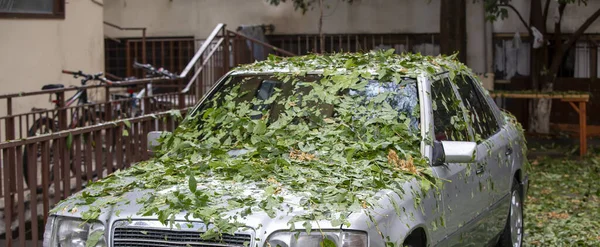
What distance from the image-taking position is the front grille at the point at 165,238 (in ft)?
15.1

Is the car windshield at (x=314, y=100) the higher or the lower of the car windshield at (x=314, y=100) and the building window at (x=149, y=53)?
the lower

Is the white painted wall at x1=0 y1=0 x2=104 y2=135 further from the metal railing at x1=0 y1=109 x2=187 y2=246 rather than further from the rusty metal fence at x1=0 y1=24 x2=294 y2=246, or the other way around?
the metal railing at x1=0 y1=109 x2=187 y2=246

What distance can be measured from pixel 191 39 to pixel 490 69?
5.98 metres

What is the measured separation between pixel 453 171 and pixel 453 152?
0.40 m

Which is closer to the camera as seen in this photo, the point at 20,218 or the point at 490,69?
the point at 20,218

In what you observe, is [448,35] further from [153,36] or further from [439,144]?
[439,144]

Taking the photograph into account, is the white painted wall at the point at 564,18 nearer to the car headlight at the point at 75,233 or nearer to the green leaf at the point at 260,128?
the green leaf at the point at 260,128

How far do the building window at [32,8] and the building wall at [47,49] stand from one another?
8 centimetres

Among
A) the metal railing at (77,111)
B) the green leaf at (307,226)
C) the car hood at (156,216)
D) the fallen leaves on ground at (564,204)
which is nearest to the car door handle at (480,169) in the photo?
the car hood at (156,216)

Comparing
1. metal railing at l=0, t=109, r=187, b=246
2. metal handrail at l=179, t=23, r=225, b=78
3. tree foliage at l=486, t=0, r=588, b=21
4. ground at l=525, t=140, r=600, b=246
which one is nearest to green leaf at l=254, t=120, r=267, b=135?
metal railing at l=0, t=109, r=187, b=246

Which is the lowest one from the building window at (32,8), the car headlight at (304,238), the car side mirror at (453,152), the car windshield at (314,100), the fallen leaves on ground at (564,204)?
the fallen leaves on ground at (564,204)

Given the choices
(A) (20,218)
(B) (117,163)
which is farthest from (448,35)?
(A) (20,218)

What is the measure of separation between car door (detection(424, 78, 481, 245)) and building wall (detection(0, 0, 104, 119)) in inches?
293

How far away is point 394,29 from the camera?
19.1 m
